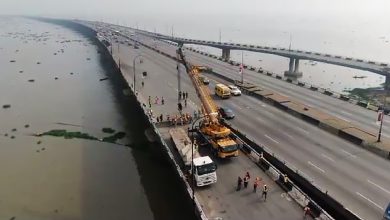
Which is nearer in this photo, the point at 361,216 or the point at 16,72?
the point at 361,216

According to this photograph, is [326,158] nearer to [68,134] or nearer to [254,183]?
[254,183]

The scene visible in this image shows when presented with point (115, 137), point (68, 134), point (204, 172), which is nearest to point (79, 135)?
point (68, 134)

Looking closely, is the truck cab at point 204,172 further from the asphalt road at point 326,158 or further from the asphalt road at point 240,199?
the asphalt road at point 326,158

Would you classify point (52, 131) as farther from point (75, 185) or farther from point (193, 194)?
point (193, 194)

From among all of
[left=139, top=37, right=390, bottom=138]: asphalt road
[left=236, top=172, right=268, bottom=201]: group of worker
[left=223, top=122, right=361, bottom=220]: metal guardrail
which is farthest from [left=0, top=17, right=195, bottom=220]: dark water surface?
[left=139, top=37, right=390, bottom=138]: asphalt road

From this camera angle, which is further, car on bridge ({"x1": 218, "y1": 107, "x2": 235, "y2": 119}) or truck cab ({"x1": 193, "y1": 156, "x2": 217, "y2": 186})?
car on bridge ({"x1": 218, "y1": 107, "x2": 235, "y2": 119})

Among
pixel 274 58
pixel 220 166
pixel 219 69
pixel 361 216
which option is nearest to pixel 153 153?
pixel 220 166

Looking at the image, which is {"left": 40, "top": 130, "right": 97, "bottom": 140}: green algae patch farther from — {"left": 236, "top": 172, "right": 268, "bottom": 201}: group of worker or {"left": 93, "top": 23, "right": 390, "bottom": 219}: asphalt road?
{"left": 236, "top": 172, "right": 268, "bottom": 201}: group of worker

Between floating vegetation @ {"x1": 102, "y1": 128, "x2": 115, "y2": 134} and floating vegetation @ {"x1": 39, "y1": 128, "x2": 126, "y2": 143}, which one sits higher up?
floating vegetation @ {"x1": 102, "y1": 128, "x2": 115, "y2": 134}
